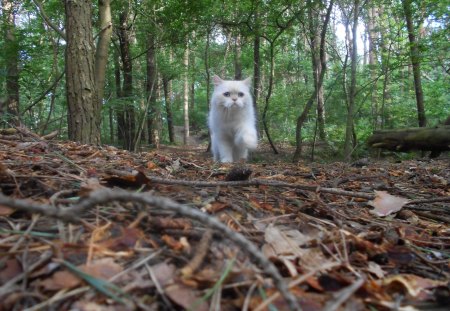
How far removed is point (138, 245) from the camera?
39.5 inches

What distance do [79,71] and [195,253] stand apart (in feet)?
13.0

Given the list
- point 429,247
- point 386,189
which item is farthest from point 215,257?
point 386,189

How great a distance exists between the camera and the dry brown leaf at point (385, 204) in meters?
1.84

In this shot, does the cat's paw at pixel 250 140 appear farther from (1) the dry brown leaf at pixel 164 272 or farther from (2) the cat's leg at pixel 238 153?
(1) the dry brown leaf at pixel 164 272

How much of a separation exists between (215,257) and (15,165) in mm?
1310

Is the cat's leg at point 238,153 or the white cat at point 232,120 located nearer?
the white cat at point 232,120

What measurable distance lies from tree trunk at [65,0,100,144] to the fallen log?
6.02 metres

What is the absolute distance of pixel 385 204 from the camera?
6.35 feet

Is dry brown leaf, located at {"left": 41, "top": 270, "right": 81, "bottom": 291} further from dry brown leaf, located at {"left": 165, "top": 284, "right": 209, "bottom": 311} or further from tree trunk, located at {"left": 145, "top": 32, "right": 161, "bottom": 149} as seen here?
tree trunk, located at {"left": 145, "top": 32, "right": 161, "bottom": 149}

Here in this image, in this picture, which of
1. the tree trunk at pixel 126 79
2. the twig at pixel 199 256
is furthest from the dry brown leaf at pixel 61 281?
the tree trunk at pixel 126 79

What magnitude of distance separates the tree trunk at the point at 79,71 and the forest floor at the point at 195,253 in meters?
2.88

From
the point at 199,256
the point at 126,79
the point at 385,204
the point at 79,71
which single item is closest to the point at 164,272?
the point at 199,256

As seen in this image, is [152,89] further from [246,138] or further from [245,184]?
[245,184]

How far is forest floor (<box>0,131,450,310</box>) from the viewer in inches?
31.4
